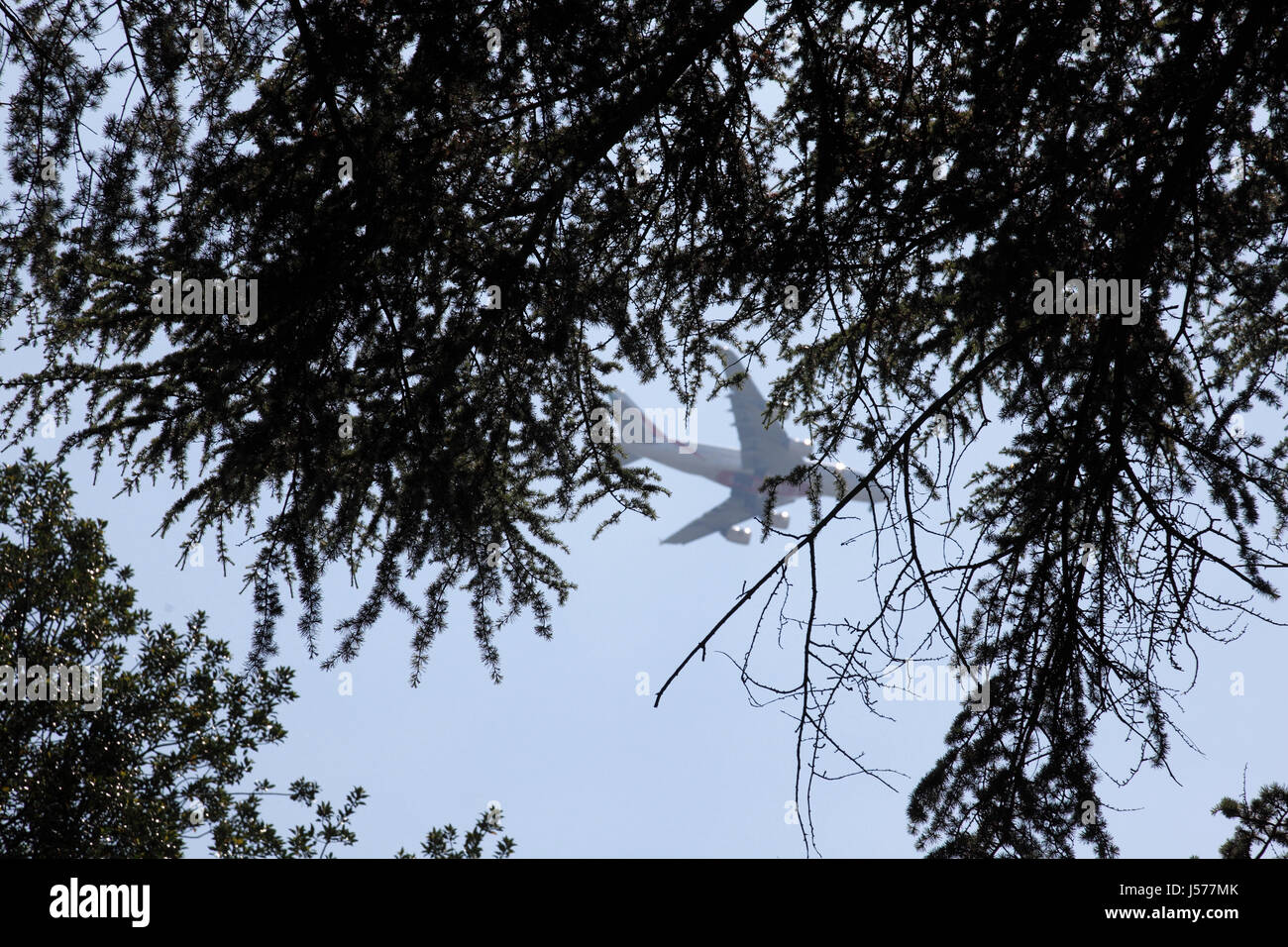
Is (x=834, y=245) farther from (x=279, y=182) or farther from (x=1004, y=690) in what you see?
(x=279, y=182)

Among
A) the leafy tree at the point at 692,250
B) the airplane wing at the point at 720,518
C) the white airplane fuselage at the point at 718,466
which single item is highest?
the white airplane fuselage at the point at 718,466

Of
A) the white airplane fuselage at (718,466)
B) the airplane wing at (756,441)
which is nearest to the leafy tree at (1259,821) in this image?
the airplane wing at (756,441)

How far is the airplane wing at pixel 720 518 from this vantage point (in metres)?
44.5

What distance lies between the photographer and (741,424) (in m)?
42.8

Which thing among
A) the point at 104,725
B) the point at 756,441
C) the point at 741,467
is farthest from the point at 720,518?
the point at 104,725

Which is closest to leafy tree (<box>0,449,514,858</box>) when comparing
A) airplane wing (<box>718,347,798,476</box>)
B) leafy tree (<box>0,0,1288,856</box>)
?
leafy tree (<box>0,0,1288,856</box>)

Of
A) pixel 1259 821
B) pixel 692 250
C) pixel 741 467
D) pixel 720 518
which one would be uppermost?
pixel 741 467

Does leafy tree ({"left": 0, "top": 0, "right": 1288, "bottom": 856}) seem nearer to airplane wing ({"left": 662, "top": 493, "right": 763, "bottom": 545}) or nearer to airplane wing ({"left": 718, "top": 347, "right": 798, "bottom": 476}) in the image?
airplane wing ({"left": 718, "top": 347, "right": 798, "bottom": 476})

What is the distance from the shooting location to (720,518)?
44562 millimetres

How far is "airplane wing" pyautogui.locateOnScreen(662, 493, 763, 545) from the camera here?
44.5 m

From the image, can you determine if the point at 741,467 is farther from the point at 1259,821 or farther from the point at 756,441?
the point at 1259,821

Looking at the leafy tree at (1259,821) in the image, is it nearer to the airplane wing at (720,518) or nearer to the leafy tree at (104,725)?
the leafy tree at (104,725)

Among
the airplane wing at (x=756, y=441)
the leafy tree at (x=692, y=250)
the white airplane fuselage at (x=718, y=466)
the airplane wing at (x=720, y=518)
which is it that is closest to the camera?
the leafy tree at (x=692, y=250)
